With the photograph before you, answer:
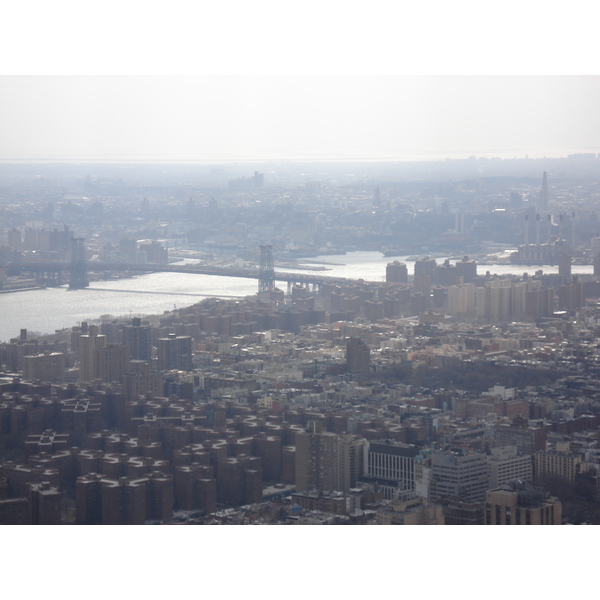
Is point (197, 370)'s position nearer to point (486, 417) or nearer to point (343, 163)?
point (486, 417)

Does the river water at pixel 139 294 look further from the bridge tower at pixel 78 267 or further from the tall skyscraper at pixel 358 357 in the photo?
the tall skyscraper at pixel 358 357

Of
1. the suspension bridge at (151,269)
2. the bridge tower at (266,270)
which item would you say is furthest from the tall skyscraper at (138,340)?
the suspension bridge at (151,269)

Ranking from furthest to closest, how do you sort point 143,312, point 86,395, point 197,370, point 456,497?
point 143,312
point 197,370
point 86,395
point 456,497

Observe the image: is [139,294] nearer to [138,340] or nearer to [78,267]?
[78,267]

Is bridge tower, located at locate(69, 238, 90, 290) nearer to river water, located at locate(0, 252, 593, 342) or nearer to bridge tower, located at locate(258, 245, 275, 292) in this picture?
river water, located at locate(0, 252, 593, 342)

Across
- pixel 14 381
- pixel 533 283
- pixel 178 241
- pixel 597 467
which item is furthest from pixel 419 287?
pixel 597 467

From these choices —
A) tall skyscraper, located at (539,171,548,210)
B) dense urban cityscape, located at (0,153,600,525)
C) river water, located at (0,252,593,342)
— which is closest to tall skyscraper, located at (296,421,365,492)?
dense urban cityscape, located at (0,153,600,525)

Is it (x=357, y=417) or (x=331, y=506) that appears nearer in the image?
(x=331, y=506)
